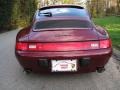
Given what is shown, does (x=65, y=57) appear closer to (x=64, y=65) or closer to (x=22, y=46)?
(x=64, y=65)

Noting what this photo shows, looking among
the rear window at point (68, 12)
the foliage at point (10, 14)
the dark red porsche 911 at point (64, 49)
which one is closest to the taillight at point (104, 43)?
the dark red porsche 911 at point (64, 49)

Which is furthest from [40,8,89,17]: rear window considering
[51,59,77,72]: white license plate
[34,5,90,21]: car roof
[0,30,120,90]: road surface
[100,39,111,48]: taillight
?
[51,59,77,72]: white license plate

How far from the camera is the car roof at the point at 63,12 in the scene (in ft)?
23.6

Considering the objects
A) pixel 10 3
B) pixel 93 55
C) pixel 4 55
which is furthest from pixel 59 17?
pixel 10 3

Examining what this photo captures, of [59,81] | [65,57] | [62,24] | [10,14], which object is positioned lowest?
[10,14]

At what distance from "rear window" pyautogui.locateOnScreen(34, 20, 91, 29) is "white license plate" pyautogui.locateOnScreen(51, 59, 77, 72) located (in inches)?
34.8

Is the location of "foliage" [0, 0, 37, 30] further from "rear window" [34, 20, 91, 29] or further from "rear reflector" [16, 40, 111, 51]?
"rear reflector" [16, 40, 111, 51]

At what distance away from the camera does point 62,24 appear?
668cm

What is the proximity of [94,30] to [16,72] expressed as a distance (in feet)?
6.95

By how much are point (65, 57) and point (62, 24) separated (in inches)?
37.7

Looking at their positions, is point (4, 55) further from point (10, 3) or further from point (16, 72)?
point (10, 3)

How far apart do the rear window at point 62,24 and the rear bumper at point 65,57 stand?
2.50 ft

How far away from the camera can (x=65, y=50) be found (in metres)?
6.06

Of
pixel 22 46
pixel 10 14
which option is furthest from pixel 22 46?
pixel 10 14
